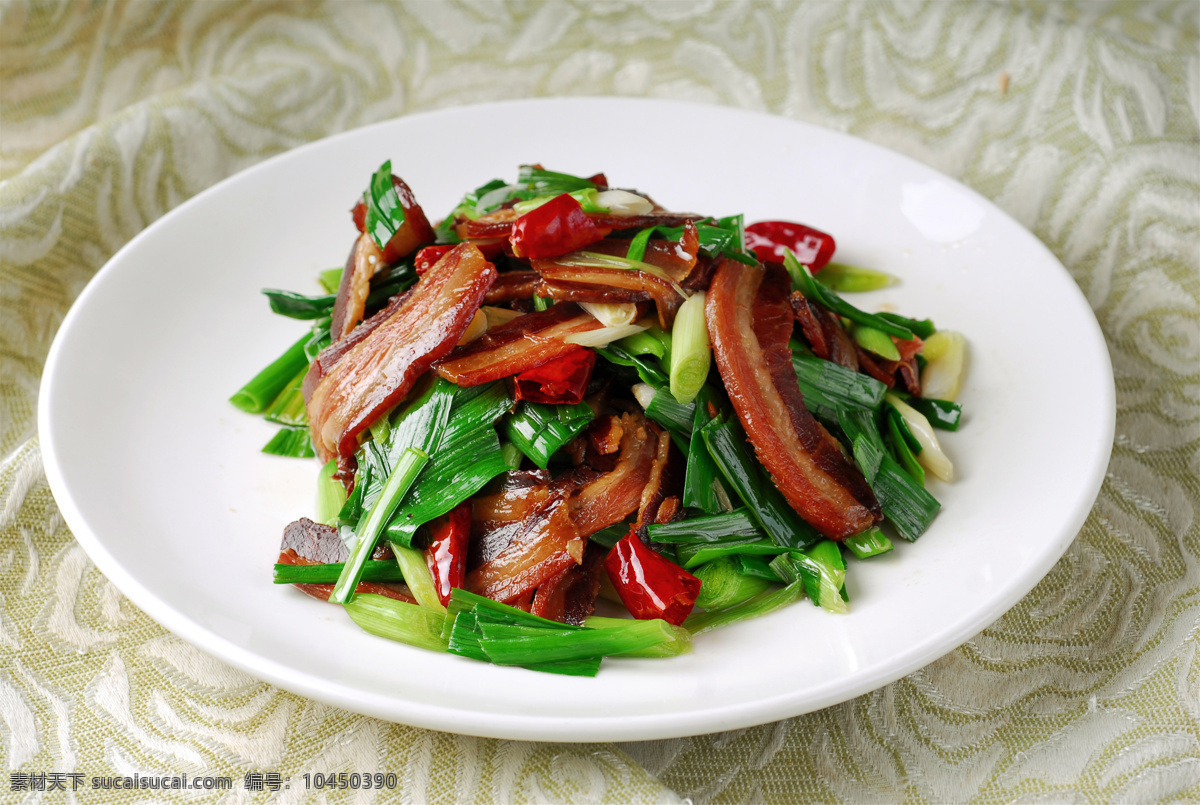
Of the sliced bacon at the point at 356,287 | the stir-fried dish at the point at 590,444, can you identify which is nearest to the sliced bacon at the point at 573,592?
the stir-fried dish at the point at 590,444

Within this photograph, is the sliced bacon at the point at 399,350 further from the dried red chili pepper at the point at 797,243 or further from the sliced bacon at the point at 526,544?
the dried red chili pepper at the point at 797,243

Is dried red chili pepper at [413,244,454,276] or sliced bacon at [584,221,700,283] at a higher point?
sliced bacon at [584,221,700,283]

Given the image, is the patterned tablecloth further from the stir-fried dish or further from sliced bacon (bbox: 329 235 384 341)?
sliced bacon (bbox: 329 235 384 341)

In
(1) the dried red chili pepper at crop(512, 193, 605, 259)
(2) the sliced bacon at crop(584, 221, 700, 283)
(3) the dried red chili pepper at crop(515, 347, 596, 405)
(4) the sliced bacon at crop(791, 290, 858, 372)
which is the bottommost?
(4) the sliced bacon at crop(791, 290, 858, 372)

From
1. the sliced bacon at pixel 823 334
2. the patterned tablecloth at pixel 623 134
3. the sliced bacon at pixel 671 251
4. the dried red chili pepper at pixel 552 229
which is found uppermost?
the dried red chili pepper at pixel 552 229

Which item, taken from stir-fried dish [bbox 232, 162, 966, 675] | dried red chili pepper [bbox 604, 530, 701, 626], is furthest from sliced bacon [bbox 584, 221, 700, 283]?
dried red chili pepper [bbox 604, 530, 701, 626]

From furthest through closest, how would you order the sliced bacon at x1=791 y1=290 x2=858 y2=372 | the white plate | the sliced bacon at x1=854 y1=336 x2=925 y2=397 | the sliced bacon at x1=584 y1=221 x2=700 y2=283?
1. the sliced bacon at x1=854 y1=336 x2=925 y2=397
2. the sliced bacon at x1=791 y1=290 x2=858 y2=372
3. the sliced bacon at x1=584 y1=221 x2=700 y2=283
4. the white plate

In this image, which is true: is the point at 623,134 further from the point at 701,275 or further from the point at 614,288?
the point at 614,288
